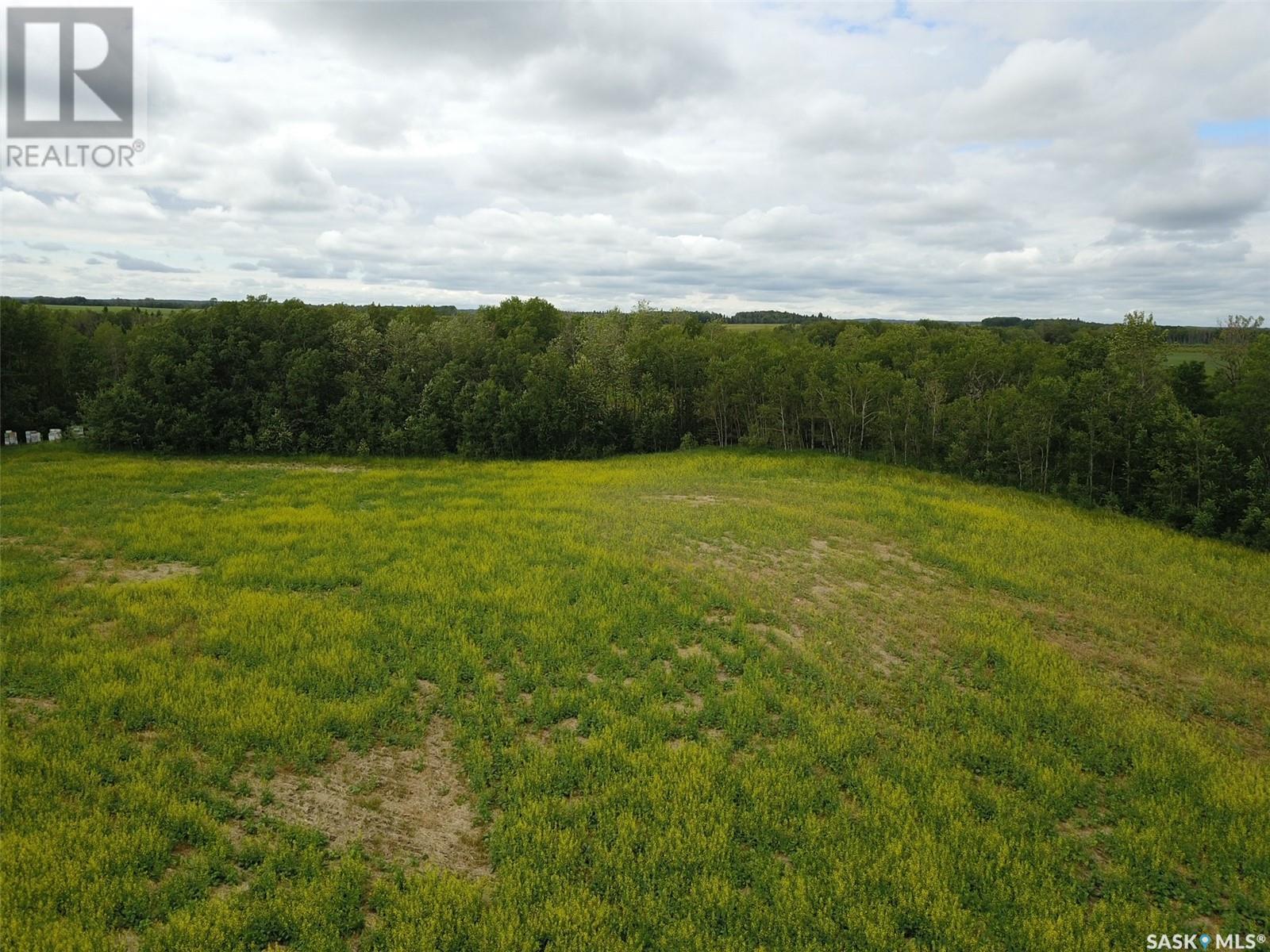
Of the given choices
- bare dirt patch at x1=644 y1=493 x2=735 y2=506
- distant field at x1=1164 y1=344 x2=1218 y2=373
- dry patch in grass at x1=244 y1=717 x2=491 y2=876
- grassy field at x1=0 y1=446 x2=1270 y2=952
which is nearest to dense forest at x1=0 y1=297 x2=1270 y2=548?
distant field at x1=1164 y1=344 x2=1218 y2=373

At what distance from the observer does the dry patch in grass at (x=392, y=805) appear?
6504 mm

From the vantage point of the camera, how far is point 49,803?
6.55 m

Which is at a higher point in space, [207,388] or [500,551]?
[207,388]

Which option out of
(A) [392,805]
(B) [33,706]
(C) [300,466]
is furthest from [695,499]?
(C) [300,466]

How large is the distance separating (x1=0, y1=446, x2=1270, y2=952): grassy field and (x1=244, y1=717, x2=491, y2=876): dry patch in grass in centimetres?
4

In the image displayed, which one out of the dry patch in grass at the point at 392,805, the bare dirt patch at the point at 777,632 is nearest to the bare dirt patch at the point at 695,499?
the bare dirt patch at the point at 777,632

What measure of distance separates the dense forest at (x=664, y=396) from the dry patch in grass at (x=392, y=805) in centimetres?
2732

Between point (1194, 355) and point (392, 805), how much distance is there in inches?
1795

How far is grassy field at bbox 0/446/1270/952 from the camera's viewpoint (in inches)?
227

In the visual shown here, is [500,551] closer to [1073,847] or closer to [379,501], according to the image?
[379,501]

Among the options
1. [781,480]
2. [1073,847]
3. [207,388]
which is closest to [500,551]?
[1073,847]

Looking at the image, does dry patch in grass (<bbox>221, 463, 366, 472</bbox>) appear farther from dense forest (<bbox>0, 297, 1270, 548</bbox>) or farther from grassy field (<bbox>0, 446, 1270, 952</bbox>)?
grassy field (<bbox>0, 446, 1270, 952</bbox>)

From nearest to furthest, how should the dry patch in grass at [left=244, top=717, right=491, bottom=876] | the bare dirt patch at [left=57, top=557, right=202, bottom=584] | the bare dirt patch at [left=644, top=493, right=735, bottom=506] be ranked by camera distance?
the dry patch in grass at [left=244, top=717, right=491, bottom=876], the bare dirt patch at [left=57, top=557, right=202, bottom=584], the bare dirt patch at [left=644, top=493, right=735, bottom=506]

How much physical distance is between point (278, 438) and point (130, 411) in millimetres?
7342
